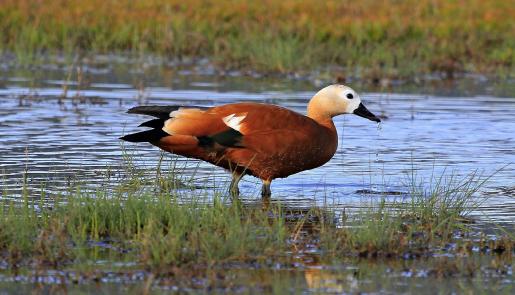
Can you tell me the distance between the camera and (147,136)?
7492 mm

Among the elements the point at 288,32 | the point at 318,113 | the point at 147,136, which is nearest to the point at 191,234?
the point at 147,136

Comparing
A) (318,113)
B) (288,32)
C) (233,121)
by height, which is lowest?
(233,121)

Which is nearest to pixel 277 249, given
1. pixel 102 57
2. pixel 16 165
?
pixel 16 165

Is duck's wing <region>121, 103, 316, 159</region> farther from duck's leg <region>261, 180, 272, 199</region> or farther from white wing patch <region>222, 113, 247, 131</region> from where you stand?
duck's leg <region>261, 180, 272, 199</region>

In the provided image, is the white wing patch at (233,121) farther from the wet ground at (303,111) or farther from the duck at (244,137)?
the wet ground at (303,111)

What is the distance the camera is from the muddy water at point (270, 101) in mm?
8164

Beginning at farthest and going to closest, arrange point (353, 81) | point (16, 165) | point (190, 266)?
point (353, 81), point (16, 165), point (190, 266)

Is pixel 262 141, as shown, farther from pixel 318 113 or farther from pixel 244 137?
pixel 318 113

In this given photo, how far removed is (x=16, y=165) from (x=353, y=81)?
734 cm

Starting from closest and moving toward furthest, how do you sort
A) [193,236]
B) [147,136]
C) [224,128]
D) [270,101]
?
[193,236] < [147,136] < [224,128] < [270,101]

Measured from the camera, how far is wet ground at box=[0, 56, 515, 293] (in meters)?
7.51

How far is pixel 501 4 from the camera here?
20.6m

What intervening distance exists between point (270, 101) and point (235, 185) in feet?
16.8

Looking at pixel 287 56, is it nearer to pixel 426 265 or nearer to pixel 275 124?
pixel 275 124
